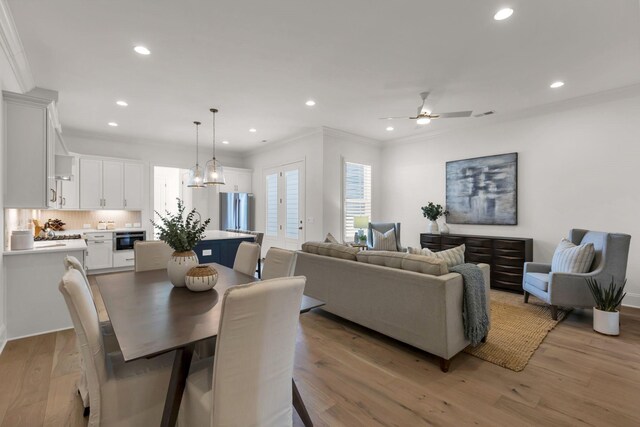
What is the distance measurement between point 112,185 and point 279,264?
526cm

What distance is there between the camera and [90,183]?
18.7 ft

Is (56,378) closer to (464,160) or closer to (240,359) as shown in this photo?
(240,359)

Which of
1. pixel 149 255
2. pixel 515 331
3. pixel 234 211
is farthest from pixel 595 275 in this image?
pixel 234 211

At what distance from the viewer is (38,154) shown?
3.09m

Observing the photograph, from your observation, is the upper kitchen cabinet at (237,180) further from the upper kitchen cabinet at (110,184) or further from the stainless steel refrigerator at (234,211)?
the upper kitchen cabinet at (110,184)

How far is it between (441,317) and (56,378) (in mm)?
2988

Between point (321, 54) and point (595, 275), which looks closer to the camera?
point (321, 54)

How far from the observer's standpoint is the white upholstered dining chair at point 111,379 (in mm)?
1363

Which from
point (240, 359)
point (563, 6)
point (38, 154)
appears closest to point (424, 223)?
point (563, 6)

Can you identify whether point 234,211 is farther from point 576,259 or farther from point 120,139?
point 576,259

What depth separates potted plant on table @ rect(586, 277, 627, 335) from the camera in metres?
3.04

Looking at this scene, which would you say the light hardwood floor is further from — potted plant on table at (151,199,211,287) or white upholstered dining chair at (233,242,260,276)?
potted plant on table at (151,199,211,287)

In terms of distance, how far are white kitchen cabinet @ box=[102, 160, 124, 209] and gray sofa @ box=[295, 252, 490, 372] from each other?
4.80m

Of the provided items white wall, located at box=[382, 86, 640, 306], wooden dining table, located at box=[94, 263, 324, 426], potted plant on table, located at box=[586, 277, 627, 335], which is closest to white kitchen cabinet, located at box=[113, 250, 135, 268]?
wooden dining table, located at box=[94, 263, 324, 426]
